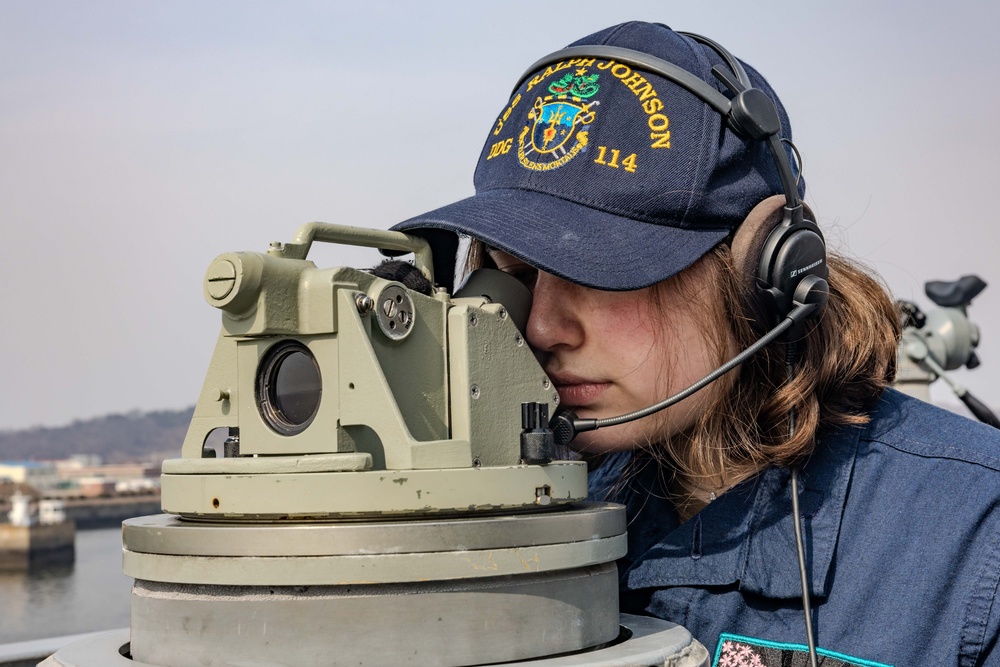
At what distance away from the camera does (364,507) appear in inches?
39.0

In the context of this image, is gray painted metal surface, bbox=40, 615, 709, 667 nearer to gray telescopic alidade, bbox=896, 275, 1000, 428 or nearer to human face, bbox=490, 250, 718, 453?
human face, bbox=490, 250, 718, 453

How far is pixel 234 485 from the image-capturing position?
1022 mm

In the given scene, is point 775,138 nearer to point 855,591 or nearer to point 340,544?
point 855,591

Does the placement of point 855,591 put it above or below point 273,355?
below

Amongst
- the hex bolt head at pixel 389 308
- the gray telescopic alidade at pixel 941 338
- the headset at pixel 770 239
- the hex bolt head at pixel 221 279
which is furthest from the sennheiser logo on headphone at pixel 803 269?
the gray telescopic alidade at pixel 941 338

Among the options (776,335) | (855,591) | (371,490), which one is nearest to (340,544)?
(371,490)

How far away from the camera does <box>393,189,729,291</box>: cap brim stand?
128 centimetres

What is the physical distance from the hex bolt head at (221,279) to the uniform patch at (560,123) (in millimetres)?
542

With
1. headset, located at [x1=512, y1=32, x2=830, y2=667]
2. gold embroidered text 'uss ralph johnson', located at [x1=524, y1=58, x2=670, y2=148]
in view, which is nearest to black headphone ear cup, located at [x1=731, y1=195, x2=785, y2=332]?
A: headset, located at [x1=512, y1=32, x2=830, y2=667]

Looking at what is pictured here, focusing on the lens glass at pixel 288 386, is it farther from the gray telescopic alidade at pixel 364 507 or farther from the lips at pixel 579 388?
the lips at pixel 579 388

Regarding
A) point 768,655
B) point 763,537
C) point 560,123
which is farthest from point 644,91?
→ point 768,655

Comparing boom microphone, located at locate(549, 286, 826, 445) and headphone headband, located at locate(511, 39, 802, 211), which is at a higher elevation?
headphone headband, located at locate(511, 39, 802, 211)

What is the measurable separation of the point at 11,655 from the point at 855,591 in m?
1.56

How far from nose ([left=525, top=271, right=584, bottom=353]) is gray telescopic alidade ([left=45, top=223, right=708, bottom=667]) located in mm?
215
